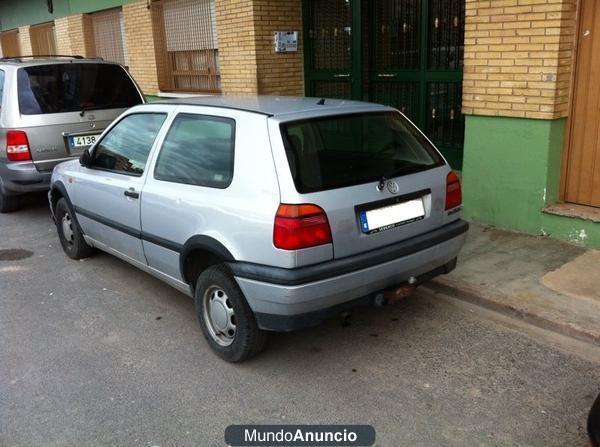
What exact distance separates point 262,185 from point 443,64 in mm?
4540

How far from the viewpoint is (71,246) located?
5859 mm

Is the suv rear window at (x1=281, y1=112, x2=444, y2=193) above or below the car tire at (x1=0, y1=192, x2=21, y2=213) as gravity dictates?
above

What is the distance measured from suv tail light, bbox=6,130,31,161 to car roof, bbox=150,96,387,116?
3145 mm

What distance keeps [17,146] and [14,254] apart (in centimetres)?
134

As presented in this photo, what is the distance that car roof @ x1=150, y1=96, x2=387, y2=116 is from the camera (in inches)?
146

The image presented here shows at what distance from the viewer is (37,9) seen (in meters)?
15.8

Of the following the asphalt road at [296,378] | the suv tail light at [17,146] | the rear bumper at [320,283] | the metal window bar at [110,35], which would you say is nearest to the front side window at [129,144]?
the asphalt road at [296,378]

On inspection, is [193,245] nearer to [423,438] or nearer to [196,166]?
[196,166]

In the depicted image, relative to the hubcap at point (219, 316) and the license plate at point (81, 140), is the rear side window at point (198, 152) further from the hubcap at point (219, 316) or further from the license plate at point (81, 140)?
the license plate at point (81, 140)

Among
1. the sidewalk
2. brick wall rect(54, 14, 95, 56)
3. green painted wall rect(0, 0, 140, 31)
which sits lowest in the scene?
the sidewalk

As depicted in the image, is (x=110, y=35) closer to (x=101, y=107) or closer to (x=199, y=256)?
(x=101, y=107)

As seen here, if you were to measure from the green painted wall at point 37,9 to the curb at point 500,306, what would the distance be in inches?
373

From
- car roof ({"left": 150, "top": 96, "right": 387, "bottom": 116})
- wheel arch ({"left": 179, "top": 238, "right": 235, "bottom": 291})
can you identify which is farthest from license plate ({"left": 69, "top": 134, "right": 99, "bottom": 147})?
wheel arch ({"left": 179, "top": 238, "right": 235, "bottom": 291})

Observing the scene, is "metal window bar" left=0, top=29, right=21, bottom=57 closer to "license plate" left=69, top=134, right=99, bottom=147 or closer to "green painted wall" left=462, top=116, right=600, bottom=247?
"license plate" left=69, top=134, right=99, bottom=147
